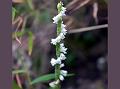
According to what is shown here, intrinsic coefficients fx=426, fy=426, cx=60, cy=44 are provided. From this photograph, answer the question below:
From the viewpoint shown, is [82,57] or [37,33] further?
[82,57]

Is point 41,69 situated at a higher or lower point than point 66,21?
lower

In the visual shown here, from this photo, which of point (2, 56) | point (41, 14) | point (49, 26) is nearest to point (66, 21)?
point (41, 14)

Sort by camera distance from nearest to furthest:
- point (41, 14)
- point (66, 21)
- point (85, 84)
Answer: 1. point (66, 21)
2. point (41, 14)
3. point (85, 84)

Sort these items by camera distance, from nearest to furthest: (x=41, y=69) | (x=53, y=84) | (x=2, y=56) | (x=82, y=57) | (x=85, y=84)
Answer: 1. (x=2, y=56)
2. (x=53, y=84)
3. (x=41, y=69)
4. (x=85, y=84)
5. (x=82, y=57)

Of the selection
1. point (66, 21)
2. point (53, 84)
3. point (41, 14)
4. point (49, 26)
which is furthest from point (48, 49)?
point (53, 84)

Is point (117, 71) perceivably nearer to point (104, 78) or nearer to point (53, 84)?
point (53, 84)

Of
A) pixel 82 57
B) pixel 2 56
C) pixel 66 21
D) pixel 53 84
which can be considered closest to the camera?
pixel 2 56

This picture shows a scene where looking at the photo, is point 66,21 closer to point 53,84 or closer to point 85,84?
point 85,84

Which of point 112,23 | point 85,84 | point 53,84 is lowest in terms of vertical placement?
point 85,84

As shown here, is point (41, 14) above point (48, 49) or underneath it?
above
